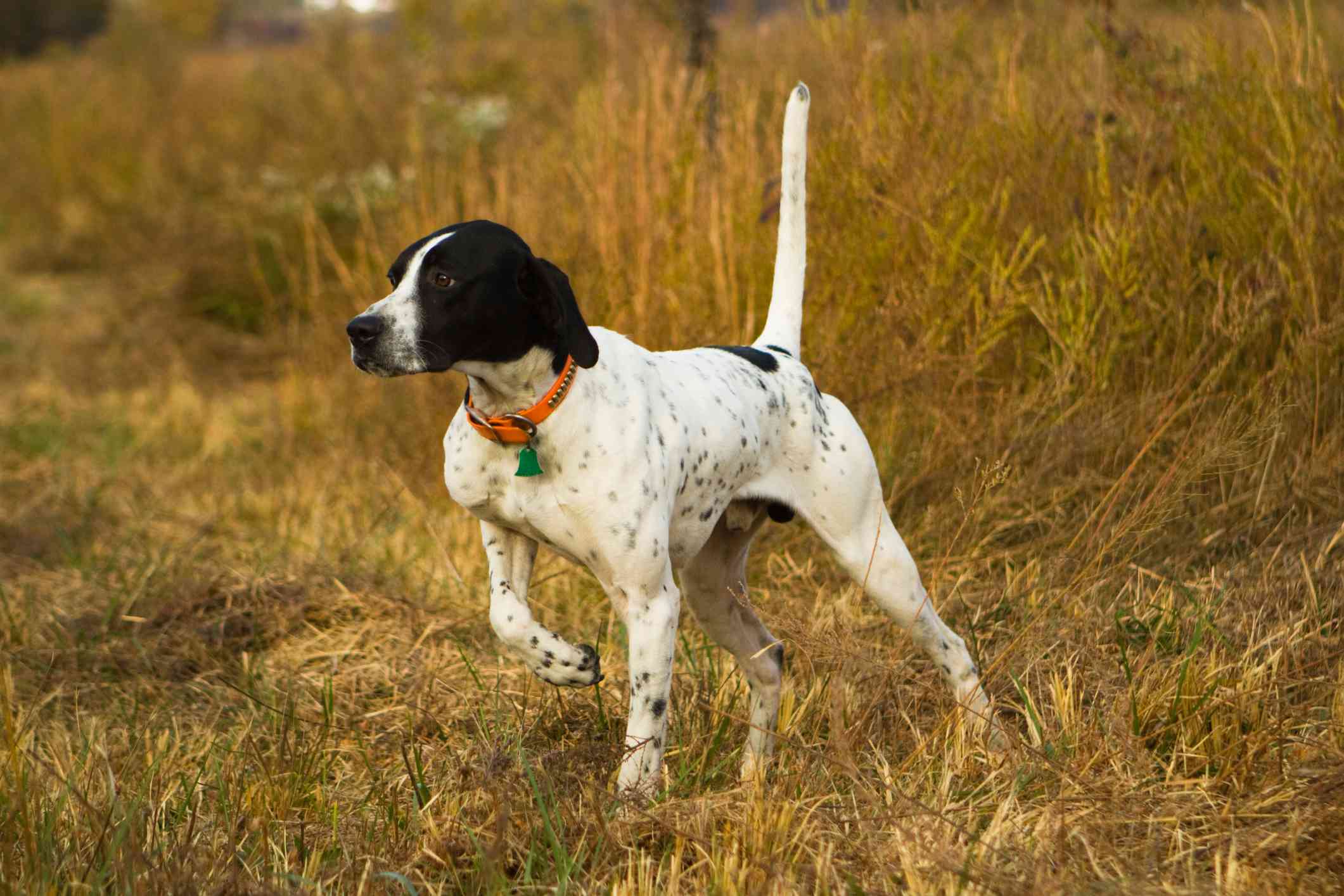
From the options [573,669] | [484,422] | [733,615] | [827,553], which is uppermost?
[484,422]

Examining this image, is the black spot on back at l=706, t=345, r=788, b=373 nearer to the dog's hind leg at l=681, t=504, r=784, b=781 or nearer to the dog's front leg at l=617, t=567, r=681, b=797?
the dog's hind leg at l=681, t=504, r=784, b=781

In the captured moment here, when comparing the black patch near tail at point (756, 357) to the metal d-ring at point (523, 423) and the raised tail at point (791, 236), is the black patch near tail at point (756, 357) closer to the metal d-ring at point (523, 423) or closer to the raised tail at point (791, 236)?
the raised tail at point (791, 236)

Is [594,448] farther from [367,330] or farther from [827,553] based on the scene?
[827,553]

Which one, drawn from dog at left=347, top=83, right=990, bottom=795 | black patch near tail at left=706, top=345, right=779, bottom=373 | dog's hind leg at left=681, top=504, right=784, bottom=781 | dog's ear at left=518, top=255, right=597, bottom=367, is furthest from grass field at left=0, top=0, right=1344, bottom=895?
dog's ear at left=518, top=255, right=597, bottom=367

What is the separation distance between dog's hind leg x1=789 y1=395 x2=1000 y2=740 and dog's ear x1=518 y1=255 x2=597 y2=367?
76 cm

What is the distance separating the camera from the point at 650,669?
288 cm

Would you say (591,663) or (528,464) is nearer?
(528,464)

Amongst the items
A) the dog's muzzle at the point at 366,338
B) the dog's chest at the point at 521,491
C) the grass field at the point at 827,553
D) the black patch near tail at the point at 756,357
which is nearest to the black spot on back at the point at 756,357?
the black patch near tail at the point at 756,357

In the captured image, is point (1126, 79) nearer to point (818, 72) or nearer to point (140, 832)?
point (818, 72)

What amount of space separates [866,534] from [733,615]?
41 centimetres

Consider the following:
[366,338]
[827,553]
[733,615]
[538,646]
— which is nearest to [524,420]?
[366,338]

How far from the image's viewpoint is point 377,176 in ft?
25.5

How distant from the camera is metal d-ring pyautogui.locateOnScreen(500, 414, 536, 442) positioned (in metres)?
2.79

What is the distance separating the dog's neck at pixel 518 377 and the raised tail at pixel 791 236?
86 cm
